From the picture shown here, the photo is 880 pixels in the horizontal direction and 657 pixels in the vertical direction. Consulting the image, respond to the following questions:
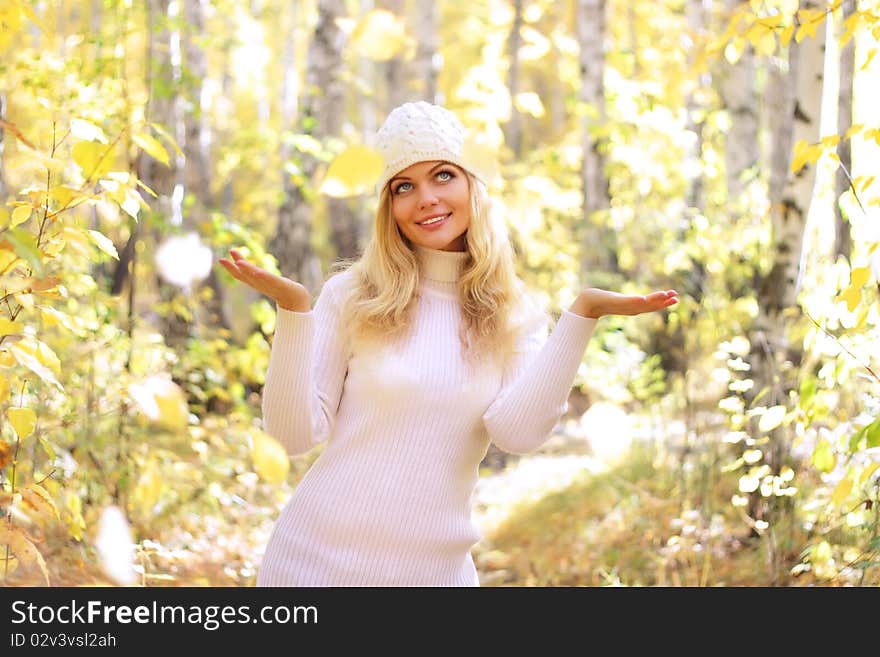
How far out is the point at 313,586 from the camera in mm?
2074

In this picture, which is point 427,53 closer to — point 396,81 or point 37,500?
point 396,81

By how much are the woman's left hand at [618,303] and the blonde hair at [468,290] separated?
0.85ft

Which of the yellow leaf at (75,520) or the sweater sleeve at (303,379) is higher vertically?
the sweater sleeve at (303,379)

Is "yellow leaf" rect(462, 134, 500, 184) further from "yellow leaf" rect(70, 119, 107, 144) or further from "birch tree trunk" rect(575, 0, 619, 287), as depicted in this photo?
"birch tree trunk" rect(575, 0, 619, 287)

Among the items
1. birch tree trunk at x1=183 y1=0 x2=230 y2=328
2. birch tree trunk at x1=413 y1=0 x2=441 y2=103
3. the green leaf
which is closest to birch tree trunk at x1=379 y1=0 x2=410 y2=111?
birch tree trunk at x1=413 y1=0 x2=441 y2=103

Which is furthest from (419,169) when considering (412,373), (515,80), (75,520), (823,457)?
(515,80)

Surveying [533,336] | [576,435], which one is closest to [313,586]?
[533,336]

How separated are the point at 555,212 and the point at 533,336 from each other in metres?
5.69

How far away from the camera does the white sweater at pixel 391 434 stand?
2.10 meters

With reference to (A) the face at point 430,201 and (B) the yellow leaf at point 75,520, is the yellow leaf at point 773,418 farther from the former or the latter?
(B) the yellow leaf at point 75,520

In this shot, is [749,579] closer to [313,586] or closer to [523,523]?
[523,523]

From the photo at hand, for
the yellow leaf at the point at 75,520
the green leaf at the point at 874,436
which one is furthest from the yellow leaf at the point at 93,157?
the green leaf at the point at 874,436

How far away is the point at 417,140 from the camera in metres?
2.27

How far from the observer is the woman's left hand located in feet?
6.35
